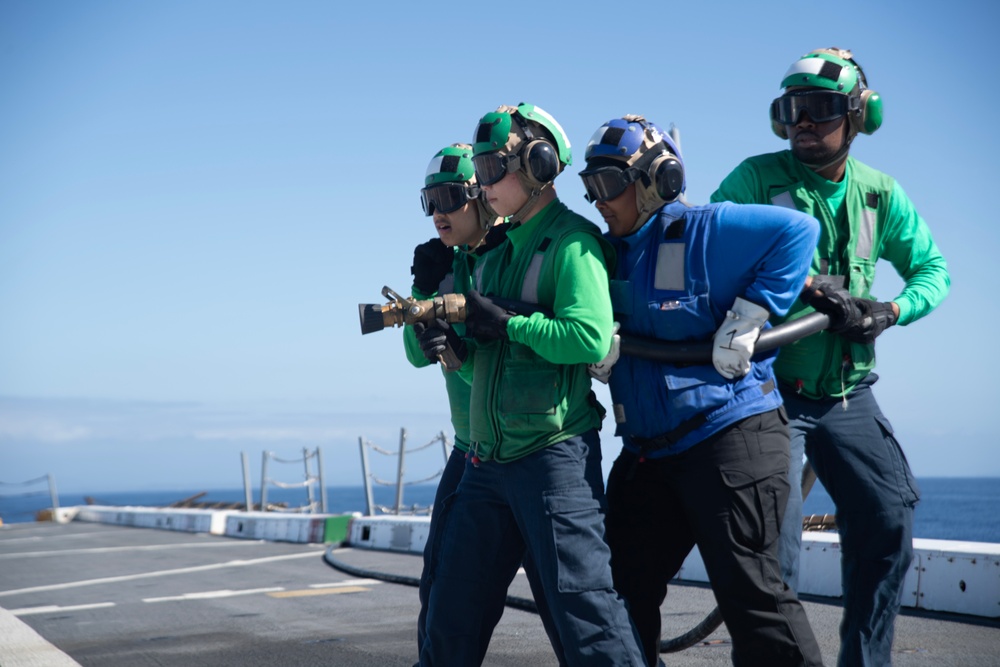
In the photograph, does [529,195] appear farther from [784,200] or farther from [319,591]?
[319,591]

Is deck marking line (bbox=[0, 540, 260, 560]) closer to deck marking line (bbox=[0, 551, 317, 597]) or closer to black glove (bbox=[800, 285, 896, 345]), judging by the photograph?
deck marking line (bbox=[0, 551, 317, 597])

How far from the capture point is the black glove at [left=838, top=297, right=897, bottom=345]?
357cm

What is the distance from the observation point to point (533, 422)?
3.30 meters

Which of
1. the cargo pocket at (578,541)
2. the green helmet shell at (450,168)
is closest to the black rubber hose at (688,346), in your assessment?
the cargo pocket at (578,541)

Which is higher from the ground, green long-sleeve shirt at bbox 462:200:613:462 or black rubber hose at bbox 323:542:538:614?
green long-sleeve shirt at bbox 462:200:613:462

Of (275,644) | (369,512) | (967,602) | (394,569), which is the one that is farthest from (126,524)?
(967,602)

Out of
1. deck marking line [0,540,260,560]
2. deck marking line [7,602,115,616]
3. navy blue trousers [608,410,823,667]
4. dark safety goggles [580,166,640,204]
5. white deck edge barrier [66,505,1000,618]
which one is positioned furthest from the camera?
deck marking line [0,540,260,560]

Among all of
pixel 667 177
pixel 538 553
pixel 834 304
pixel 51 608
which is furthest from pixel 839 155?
pixel 51 608

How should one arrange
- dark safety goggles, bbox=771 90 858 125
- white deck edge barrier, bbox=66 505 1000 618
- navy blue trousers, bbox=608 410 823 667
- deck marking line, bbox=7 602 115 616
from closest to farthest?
navy blue trousers, bbox=608 410 823 667, dark safety goggles, bbox=771 90 858 125, white deck edge barrier, bbox=66 505 1000 618, deck marking line, bbox=7 602 115 616

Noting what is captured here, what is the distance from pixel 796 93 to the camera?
3748 millimetres

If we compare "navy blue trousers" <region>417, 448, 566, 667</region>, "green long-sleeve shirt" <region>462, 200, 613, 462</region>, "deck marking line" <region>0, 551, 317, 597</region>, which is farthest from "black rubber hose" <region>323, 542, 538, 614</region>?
"green long-sleeve shirt" <region>462, 200, 613, 462</region>

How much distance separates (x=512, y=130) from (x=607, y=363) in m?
0.84

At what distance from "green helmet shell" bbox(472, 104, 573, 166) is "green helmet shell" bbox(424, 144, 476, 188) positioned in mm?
691

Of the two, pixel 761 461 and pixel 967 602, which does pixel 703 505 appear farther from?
pixel 967 602
